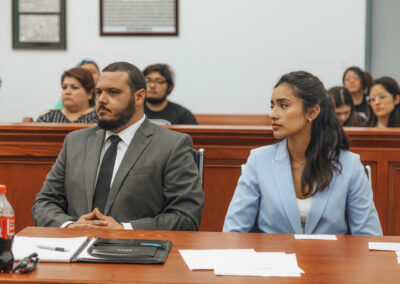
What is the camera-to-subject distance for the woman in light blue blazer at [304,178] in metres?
2.47

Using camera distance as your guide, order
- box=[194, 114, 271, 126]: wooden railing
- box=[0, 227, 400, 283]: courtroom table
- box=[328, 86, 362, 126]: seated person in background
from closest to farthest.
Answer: box=[0, 227, 400, 283]: courtroom table
box=[328, 86, 362, 126]: seated person in background
box=[194, 114, 271, 126]: wooden railing

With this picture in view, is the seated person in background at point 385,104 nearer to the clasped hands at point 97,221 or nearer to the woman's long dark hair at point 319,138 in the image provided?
the woman's long dark hair at point 319,138

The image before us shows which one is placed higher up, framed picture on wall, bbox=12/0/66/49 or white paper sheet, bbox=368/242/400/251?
framed picture on wall, bbox=12/0/66/49

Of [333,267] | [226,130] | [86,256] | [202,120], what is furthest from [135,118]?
[202,120]

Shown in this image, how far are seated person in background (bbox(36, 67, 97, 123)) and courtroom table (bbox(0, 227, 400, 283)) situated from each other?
237cm

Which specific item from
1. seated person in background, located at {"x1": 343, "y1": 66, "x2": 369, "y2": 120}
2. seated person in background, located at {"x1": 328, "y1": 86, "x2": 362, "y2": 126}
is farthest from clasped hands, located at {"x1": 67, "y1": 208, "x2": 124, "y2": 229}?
seated person in background, located at {"x1": 343, "y1": 66, "x2": 369, "y2": 120}

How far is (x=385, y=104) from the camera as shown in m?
4.70

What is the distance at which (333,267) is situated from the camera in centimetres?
169

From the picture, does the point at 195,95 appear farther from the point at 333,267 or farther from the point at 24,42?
the point at 333,267

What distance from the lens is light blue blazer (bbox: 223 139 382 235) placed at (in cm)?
246

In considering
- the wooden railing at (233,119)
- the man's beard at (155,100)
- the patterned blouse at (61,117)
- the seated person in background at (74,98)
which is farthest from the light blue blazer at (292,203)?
the wooden railing at (233,119)

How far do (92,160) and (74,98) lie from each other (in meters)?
1.78

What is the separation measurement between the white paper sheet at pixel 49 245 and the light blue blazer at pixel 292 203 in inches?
32.0

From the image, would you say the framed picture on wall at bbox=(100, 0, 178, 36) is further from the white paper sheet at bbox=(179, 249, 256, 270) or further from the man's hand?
the white paper sheet at bbox=(179, 249, 256, 270)
